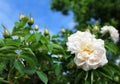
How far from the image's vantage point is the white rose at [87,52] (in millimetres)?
1735

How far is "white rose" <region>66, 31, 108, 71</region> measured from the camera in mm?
1735

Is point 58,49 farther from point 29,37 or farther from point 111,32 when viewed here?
point 111,32

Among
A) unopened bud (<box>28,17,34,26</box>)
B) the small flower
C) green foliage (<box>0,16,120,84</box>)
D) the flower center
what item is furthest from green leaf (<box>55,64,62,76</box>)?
the small flower

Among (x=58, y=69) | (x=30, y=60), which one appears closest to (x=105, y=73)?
(x=58, y=69)

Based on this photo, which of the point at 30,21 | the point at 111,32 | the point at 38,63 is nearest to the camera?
the point at 38,63

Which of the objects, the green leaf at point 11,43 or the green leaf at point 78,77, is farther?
the green leaf at point 78,77

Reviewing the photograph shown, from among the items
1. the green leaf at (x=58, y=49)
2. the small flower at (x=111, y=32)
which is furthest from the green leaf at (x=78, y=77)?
the small flower at (x=111, y=32)

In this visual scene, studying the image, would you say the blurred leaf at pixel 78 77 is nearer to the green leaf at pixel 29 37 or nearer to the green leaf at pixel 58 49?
the green leaf at pixel 58 49

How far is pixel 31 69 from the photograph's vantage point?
1.63 m

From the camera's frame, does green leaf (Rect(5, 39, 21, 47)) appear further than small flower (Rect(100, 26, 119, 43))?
No

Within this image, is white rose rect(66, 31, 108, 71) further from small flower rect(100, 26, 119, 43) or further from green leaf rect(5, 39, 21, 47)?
small flower rect(100, 26, 119, 43)

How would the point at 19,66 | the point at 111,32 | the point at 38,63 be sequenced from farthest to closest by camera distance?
the point at 111,32 → the point at 38,63 → the point at 19,66

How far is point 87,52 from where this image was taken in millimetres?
1778

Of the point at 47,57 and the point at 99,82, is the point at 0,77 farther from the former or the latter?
the point at 99,82
